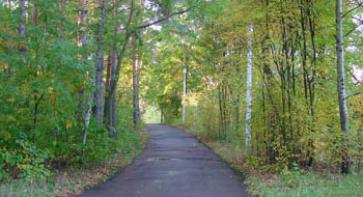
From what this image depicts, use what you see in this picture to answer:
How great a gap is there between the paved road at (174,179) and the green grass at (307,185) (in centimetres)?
48

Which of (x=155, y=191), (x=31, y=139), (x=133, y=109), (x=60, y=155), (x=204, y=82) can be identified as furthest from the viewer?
(x=133, y=109)

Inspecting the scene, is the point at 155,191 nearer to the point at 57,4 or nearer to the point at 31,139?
the point at 31,139

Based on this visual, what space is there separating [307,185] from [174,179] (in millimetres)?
3542

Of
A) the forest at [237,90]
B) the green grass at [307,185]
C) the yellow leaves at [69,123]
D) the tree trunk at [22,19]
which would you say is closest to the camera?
the green grass at [307,185]

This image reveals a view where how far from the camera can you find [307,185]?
10781mm

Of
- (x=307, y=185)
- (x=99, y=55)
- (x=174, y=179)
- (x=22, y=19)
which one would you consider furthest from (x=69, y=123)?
(x=307, y=185)

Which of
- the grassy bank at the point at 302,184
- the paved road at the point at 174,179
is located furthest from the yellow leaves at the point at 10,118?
the grassy bank at the point at 302,184

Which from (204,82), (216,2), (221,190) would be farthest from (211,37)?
(221,190)

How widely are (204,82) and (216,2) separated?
13558 mm

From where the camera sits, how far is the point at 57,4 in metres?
11.6

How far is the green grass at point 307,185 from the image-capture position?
9.71 metres

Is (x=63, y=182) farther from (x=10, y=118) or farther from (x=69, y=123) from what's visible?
(x=10, y=118)

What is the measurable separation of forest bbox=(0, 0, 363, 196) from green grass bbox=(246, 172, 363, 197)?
3 cm

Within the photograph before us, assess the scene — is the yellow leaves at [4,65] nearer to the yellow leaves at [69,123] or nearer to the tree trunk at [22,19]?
the tree trunk at [22,19]
